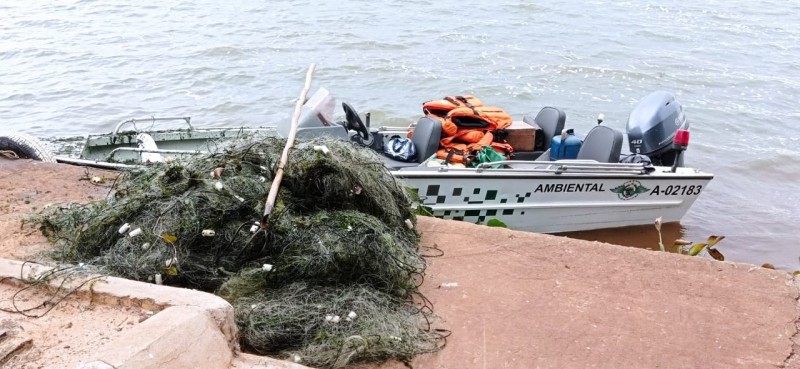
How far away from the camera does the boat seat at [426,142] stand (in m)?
7.60

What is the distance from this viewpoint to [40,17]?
1919cm

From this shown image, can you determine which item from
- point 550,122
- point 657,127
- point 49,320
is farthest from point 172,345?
point 657,127

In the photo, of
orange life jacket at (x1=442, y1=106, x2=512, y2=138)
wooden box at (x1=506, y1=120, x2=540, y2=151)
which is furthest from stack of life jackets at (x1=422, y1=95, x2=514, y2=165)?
wooden box at (x1=506, y1=120, x2=540, y2=151)

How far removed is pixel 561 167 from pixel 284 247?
4.24 metres

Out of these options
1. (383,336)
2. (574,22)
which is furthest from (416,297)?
(574,22)

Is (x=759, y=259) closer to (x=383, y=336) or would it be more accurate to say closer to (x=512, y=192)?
(x=512, y=192)

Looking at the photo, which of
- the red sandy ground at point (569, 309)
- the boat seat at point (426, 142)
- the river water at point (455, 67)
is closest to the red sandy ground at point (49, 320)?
the red sandy ground at point (569, 309)

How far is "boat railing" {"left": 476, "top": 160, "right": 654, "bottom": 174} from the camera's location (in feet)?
23.7

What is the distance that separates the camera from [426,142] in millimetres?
7625

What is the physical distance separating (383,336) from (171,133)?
609 centimetres

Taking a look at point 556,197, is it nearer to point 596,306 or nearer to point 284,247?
point 596,306

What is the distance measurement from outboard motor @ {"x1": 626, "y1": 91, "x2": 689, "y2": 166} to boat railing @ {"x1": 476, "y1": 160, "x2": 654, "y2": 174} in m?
0.63

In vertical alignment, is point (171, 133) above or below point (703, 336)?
below

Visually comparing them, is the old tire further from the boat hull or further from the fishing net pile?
the boat hull
